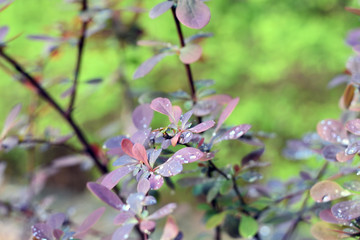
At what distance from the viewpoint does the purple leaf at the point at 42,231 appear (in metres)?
0.52

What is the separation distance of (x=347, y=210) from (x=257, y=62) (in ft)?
5.29

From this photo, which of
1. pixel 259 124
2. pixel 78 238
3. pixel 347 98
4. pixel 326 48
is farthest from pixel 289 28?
pixel 78 238

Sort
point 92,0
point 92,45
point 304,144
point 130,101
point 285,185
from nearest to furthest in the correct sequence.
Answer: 1. point 304,144
2. point 285,185
3. point 92,0
4. point 130,101
5. point 92,45

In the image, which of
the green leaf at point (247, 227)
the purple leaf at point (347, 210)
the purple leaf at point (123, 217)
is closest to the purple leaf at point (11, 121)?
the purple leaf at point (123, 217)

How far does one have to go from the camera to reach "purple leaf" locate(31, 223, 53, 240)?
1.71 ft

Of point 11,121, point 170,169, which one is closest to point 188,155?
point 170,169

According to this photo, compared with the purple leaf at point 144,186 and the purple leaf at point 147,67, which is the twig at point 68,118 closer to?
the purple leaf at point 147,67

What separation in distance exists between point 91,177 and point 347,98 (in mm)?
2304

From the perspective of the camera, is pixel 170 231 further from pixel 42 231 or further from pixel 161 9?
pixel 161 9

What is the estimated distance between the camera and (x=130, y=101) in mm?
1393

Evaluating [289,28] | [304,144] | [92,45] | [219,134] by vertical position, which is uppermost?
[219,134]

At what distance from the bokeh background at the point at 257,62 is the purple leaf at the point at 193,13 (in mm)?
1244

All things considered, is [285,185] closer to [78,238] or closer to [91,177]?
[78,238]

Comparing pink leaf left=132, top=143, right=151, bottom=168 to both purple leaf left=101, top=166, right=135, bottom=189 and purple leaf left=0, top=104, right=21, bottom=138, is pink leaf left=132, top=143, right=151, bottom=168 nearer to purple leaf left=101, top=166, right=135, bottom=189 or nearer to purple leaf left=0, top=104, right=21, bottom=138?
purple leaf left=101, top=166, right=135, bottom=189
